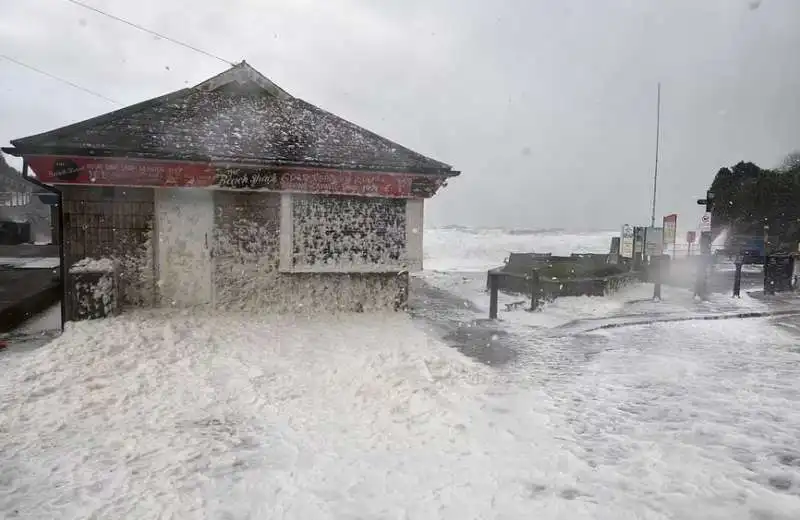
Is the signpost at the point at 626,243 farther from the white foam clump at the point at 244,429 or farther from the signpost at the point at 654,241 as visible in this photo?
the white foam clump at the point at 244,429

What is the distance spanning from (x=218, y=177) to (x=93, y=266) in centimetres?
274

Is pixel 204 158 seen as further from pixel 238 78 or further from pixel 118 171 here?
pixel 238 78

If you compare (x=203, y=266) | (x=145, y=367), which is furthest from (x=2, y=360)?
(x=203, y=266)

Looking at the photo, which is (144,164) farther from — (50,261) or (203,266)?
(50,261)

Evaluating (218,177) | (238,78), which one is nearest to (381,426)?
(218,177)

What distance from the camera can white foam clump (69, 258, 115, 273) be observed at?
9.30 metres

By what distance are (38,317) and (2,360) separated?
460 cm

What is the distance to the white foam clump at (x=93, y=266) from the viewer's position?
9.30 metres

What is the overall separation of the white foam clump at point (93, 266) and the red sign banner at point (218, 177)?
1.42 meters

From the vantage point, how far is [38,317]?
1171 cm

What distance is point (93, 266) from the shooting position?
9461mm

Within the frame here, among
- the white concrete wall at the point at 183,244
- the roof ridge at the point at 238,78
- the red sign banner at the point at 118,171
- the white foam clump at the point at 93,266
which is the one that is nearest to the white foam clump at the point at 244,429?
the white foam clump at the point at 93,266

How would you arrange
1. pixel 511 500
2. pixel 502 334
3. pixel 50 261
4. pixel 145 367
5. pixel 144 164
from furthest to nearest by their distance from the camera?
1. pixel 50 261
2. pixel 502 334
3. pixel 144 164
4. pixel 145 367
5. pixel 511 500

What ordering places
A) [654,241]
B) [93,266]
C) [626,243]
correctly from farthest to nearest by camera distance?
1. [626,243]
2. [654,241]
3. [93,266]
